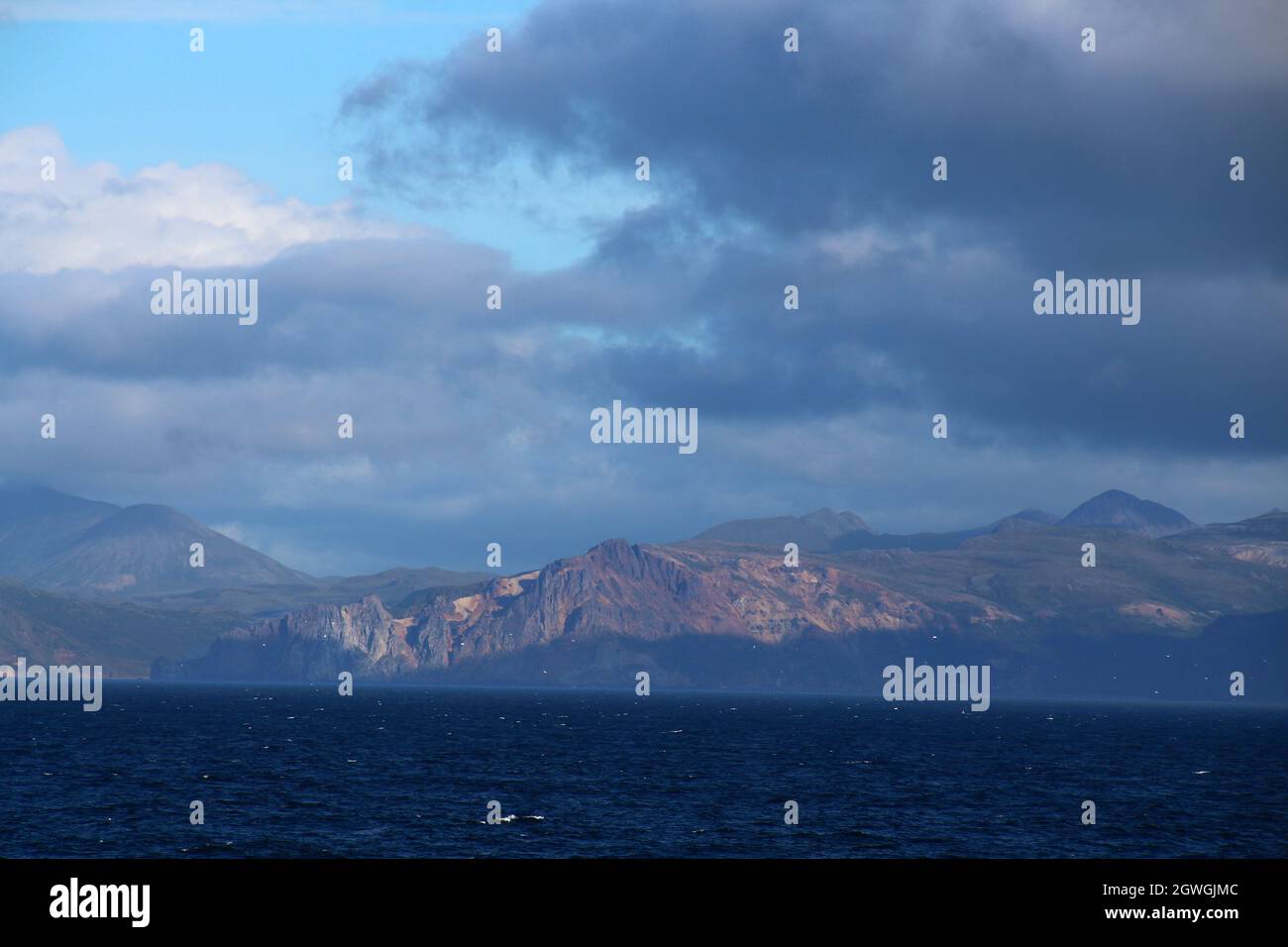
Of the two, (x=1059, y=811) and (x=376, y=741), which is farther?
(x=376, y=741)
